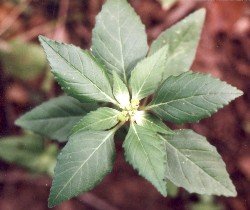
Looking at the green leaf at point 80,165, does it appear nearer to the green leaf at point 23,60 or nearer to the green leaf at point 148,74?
the green leaf at point 148,74


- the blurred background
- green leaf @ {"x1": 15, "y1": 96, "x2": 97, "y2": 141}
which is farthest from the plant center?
the blurred background

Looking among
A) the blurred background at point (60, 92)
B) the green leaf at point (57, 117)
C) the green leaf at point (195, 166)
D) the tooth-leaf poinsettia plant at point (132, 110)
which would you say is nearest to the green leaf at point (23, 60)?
the blurred background at point (60, 92)

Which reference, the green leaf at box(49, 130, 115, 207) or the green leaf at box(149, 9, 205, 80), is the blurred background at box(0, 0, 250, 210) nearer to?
the green leaf at box(149, 9, 205, 80)

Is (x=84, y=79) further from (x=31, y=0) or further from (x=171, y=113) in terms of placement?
(x=31, y=0)

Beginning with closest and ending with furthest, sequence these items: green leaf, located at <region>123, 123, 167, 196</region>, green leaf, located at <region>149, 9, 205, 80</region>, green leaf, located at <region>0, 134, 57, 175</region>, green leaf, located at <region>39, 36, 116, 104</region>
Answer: green leaf, located at <region>123, 123, 167, 196</region> → green leaf, located at <region>39, 36, 116, 104</region> → green leaf, located at <region>149, 9, 205, 80</region> → green leaf, located at <region>0, 134, 57, 175</region>

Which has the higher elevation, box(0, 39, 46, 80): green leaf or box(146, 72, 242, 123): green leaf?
box(0, 39, 46, 80): green leaf

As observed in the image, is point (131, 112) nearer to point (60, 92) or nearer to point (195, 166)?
point (195, 166)
